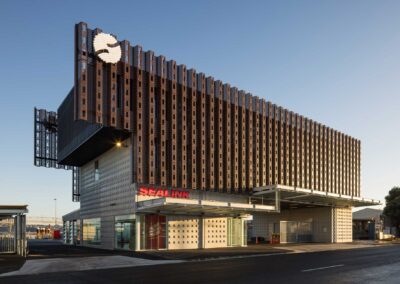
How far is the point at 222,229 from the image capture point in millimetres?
42844

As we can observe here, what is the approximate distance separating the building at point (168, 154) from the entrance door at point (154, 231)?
0.29 feet

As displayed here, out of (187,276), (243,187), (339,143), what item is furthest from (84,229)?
(339,143)

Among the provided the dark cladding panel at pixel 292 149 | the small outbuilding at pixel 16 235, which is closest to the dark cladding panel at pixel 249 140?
the dark cladding panel at pixel 292 149

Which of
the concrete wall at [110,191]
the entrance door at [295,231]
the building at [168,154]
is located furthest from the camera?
the entrance door at [295,231]

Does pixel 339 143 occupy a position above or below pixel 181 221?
above

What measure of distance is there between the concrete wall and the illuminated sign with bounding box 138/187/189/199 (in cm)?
105

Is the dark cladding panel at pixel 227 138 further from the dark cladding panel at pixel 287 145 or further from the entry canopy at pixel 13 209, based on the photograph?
the entry canopy at pixel 13 209

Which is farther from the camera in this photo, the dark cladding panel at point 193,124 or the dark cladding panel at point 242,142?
the dark cladding panel at point 242,142

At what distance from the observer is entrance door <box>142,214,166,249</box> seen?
120 feet

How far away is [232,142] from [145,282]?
96.9ft

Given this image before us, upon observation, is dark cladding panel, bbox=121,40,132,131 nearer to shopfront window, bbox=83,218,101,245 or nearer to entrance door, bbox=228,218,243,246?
shopfront window, bbox=83,218,101,245

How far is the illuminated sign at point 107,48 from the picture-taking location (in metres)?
35.1

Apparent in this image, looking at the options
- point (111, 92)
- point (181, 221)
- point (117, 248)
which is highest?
point (111, 92)

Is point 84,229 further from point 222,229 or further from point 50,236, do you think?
point 50,236
